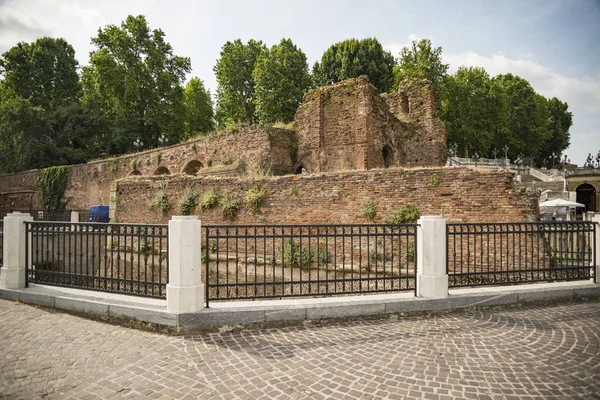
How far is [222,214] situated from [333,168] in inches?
285

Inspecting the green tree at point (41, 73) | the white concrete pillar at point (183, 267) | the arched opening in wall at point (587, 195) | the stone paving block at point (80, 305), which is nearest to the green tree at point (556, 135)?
the arched opening in wall at point (587, 195)

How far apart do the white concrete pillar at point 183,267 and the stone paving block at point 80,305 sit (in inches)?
52.0

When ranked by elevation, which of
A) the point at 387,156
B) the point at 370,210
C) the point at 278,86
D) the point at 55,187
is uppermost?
the point at 278,86

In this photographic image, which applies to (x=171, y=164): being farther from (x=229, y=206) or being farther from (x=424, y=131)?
(x=424, y=131)

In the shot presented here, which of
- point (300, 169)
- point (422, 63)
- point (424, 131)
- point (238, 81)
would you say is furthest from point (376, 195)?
point (238, 81)

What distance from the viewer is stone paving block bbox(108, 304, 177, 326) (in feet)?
14.9

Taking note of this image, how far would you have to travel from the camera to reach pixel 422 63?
29922mm

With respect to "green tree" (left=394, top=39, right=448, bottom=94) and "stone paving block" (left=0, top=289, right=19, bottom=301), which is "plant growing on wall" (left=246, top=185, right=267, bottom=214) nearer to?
"stone paving block" (left=0, top=289, right=19, bottom=301)

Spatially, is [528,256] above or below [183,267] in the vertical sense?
below

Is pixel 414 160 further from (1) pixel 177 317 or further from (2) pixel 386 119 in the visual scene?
(1) pixel 177 317

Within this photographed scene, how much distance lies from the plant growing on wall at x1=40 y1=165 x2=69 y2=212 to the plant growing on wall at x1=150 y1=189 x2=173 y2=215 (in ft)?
71.0

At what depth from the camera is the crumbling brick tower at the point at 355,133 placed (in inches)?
611

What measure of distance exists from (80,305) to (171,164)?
61.1 feet

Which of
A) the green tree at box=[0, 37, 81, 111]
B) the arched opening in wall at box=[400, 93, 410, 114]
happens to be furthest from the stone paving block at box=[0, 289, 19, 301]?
the green tree at box=[0, 37, 81, 111]
